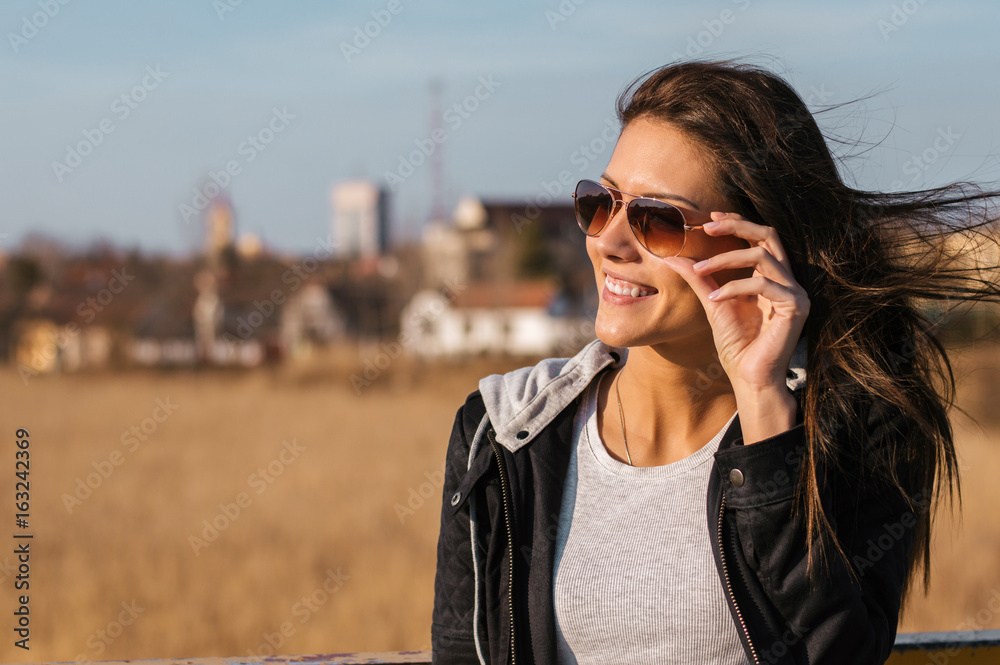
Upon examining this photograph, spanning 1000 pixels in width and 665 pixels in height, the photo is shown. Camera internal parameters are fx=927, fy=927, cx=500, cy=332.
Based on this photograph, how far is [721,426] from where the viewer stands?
7.70 ft

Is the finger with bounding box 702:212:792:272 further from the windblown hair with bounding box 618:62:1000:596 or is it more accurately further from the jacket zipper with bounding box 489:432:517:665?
the jacket zipper with bounding box 489:432:517:665

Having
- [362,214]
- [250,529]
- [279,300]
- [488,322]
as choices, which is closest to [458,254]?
[279,300]

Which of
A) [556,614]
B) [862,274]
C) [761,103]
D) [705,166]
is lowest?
[556,614]

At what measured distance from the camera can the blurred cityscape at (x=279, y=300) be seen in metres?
35.7

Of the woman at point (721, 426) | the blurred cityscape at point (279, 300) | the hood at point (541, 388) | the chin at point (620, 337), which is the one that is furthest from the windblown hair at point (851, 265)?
the blurred cityscape at point (279, 300)

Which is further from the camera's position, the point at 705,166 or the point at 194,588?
the point at 194,588

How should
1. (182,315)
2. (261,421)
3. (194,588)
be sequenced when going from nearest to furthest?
(194,588), (261,421), (182,315)

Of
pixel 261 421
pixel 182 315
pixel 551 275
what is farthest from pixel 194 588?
pixel 551 275

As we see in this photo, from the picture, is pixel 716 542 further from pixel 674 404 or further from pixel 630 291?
pixel 630 291

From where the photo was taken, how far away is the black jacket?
2.01 m

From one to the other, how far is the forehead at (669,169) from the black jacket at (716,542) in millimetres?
498

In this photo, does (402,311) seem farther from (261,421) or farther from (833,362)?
(833,362)

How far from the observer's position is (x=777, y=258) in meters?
2.17

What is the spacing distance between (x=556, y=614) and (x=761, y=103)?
1.30 meters
